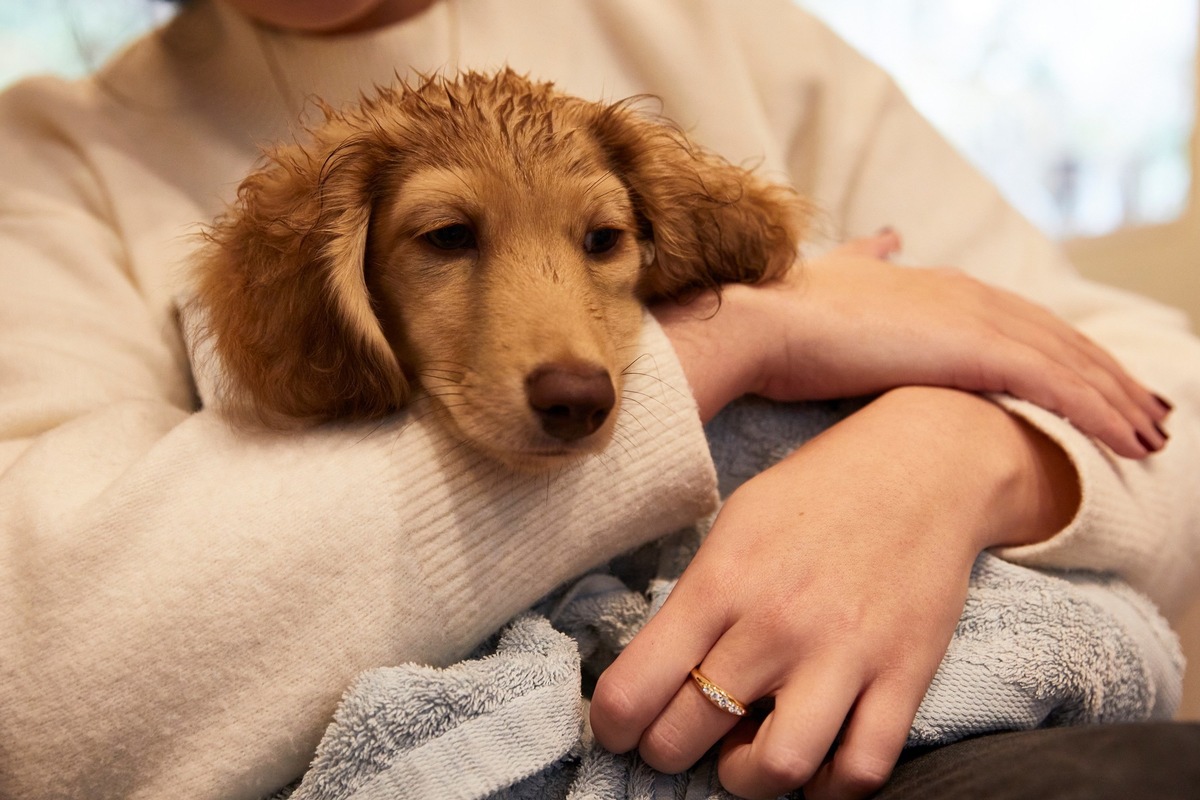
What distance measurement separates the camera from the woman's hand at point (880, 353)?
46.4 inches

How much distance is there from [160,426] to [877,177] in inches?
51.6

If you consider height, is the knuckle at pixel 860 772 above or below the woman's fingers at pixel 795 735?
below

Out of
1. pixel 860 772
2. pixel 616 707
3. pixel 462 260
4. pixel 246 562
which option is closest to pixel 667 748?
pixel 616 707

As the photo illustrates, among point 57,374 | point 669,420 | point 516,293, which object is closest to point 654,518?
point 669,420

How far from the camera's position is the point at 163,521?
3.01 ft

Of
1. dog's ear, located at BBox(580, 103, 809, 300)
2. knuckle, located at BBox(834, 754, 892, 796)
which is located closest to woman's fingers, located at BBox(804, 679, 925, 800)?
knuckle, located at BBox(834, 754, 892, 796)

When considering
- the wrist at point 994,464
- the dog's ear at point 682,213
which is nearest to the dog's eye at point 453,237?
the dog's ear at point 682,213

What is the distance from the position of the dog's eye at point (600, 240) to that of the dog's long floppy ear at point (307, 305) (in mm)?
269

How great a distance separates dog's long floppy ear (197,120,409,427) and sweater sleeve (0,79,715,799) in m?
0.04

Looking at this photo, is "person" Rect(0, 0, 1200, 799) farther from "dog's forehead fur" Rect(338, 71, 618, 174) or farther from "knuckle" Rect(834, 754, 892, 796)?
"dog's forehead fur" Rect(338, 71, 618, 174)

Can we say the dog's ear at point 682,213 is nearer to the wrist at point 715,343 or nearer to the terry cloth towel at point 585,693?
the wrist at point 715,343

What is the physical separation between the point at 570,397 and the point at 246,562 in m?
0.37

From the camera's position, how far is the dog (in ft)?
3.12

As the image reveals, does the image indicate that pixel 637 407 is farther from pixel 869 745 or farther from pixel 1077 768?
pixel 1077 768
